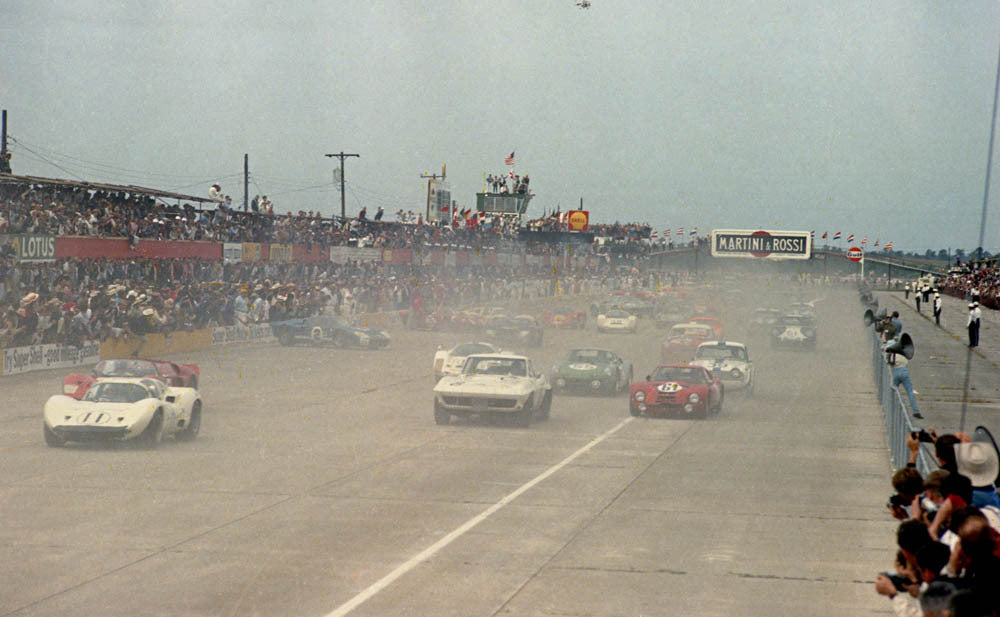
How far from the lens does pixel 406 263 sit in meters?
66.2

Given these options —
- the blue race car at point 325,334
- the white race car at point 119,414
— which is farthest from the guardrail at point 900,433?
the blue race car at point 325,334

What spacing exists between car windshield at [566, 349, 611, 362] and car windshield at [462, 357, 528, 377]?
5.91 metres

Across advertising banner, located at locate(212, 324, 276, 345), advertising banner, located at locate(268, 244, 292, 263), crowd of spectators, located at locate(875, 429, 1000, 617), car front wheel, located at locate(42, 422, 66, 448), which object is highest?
crowd of spectators, located at locate(875, 429, 1000, 617)

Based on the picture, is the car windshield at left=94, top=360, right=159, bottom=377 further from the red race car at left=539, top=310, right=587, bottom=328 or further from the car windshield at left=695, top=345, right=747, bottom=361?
the red race car at left=539, top=310, right=587, bottom=328

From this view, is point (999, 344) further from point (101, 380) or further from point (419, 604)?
point (419, 604)

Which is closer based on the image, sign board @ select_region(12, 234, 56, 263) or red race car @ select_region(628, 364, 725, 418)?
red race car @ select_region(628, 364, 725, 418)

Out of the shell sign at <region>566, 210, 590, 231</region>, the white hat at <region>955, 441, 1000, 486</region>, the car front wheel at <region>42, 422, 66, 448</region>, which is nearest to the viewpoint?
the white hat at <region>955, 441, 1000, 486</region>

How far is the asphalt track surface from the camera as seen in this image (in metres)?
9.50

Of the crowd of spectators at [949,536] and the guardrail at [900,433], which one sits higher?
the crowd of spectators at [949,536]

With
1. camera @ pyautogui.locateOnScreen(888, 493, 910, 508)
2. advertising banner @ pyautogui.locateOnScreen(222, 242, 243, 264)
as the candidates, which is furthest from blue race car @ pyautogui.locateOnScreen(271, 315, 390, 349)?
camera @ pyautogui.locateOnScreen(888, 493, 910, 508)

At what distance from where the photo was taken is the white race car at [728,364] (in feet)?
94.3

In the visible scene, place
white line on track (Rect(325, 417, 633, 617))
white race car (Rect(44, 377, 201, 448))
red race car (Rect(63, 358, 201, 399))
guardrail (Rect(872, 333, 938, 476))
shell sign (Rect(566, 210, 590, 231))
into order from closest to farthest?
white line on track (Rect(325, 417, 633, 617)) < guardrail (Rect(872, 333, 938, 476)) < white race car (Rect(44, 377, 201, 448)) < red race car (Rect(63, 358, 201, 399)) < shell sign (Rect(566, 210, 590, 231))

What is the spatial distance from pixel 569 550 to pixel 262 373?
22.1 m

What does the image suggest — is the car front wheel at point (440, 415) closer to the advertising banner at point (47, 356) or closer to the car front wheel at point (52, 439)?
the car front wheel at point (52, 439)
